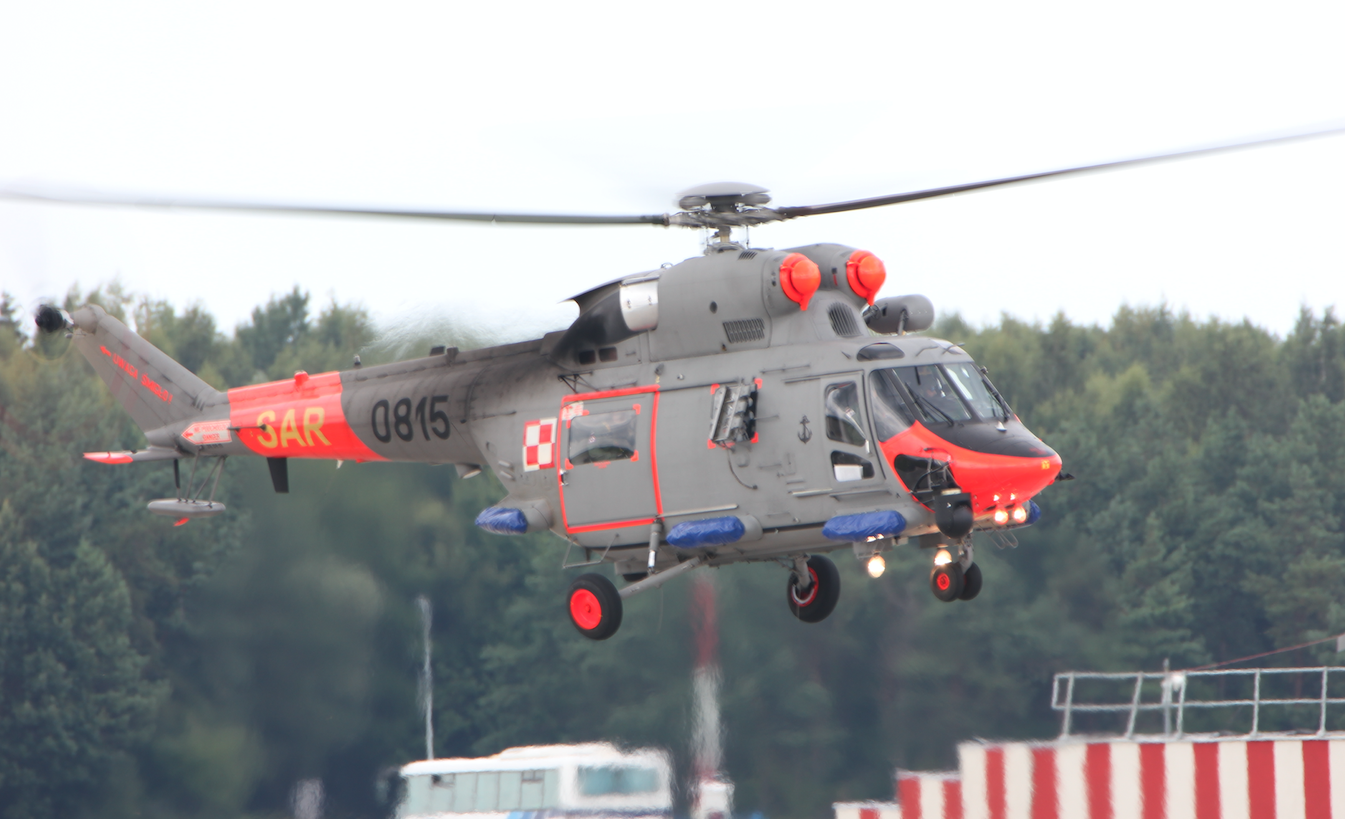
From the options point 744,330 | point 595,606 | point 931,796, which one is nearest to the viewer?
point 744,330

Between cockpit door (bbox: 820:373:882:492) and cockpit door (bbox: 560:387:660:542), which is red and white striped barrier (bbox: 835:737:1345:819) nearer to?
cockpit door (bbox: 820:373:882:492)

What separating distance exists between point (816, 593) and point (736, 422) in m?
2.48

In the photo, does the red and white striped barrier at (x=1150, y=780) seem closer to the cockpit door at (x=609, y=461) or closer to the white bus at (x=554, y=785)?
the white bus at (x=554, y=785)

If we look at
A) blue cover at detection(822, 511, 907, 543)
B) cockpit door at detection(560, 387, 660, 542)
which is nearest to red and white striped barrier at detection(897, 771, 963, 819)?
cockpit door at detection(560, 387, 660, 542)

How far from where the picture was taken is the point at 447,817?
79.4ft

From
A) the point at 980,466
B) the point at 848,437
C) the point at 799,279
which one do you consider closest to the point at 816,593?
the point at 848,437

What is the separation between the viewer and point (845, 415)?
538 inches

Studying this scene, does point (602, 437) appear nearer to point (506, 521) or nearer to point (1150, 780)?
point (506, 521)

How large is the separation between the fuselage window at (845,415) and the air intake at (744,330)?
3.20 ft

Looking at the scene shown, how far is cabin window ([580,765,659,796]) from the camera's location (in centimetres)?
2352

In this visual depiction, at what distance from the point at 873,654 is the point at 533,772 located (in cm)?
827

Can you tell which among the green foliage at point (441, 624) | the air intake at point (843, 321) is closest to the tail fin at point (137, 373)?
the green foliage at point (441, 624)

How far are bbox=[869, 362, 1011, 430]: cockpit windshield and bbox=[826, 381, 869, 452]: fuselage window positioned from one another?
16cm

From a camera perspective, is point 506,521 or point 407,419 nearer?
point 506,521
